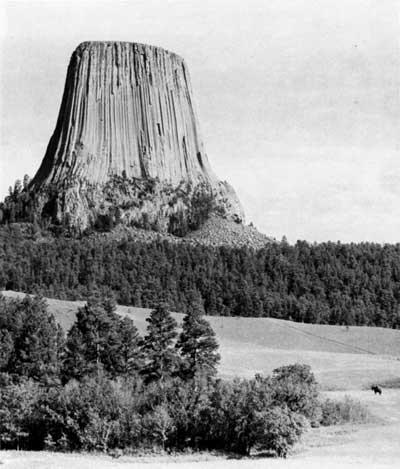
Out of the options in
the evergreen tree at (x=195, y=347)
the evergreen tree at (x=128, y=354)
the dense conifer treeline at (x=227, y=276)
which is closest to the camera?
the evergreen tree at (x=128, y=354)

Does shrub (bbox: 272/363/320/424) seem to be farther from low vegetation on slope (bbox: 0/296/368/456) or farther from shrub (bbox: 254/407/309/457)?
shrub (bbox: 254/407/309/457)

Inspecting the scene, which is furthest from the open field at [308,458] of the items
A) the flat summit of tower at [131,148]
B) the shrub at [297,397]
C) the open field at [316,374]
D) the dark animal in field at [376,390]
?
the flat summit of tower at [131,148]

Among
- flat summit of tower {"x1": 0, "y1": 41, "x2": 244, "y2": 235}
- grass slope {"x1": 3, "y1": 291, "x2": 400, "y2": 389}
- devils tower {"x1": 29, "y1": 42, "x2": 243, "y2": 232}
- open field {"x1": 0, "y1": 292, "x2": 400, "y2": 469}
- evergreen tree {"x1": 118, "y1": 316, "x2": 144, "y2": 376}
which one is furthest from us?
devils tower {"x1": 29, "y1": 42, "x2": 243, "y2": 232}

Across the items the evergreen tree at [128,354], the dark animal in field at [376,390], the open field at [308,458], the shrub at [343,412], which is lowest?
the open field at [308,458]

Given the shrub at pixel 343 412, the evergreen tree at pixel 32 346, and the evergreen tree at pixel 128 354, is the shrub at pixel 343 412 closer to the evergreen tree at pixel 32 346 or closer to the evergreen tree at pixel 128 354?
the evergreen tree at pixel 128 354

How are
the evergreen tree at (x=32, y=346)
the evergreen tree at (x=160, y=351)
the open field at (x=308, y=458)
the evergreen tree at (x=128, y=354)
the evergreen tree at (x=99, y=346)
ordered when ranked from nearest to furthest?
the open field at (x=308, y=458)
the evergreen tree at (x=99, y=346)
the evergreen tree at (x=32, y=346)
the evergreen tree at (x=160, y=351)
the evergreen tree at (x=128, y=354)

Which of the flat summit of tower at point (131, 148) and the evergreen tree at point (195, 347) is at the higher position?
the flat summit of tower at point (131, 148)

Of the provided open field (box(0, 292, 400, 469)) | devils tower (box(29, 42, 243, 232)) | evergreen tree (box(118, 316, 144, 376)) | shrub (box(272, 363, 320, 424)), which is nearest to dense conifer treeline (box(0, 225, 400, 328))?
open field (box(0, 292, 400, 469))

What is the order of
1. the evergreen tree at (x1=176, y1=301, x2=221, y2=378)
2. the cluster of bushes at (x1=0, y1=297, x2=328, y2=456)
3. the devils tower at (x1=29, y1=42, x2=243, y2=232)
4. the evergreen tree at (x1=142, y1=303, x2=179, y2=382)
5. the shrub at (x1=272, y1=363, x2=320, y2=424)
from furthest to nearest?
the devils tower at (x1=29, y1=42, x2=243, y2=232)
the evergreen tree at (x1=176, y1=301, x2=221, y2=378)
the evergreen tree at (x1=142, y1=303, x2=179, y2=382)
the shrub at (x1=272, y1=363, x2=320, y2=424)
the cluster of bushes at (x1=0, y1=297, x2=328, y2=456)
